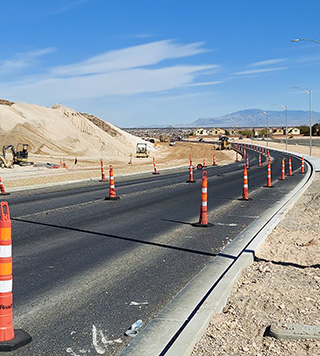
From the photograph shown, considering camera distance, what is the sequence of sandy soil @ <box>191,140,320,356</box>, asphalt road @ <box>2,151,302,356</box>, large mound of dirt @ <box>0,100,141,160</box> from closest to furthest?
sandy soil @ <box>191,140,320,356</box> → asphalt road @ <box>2,151,302,356</box> → large mound of dirt @ <box>0,100,141,160</box>

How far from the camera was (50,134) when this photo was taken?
216 feet

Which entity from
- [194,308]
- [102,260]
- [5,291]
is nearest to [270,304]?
[194,308]

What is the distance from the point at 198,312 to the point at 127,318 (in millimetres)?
799

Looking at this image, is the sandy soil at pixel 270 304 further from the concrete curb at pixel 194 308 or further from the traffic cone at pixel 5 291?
the traffic cone at pixel 5 291

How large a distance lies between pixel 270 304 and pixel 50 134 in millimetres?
62450

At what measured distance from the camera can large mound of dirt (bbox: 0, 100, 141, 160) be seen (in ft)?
196

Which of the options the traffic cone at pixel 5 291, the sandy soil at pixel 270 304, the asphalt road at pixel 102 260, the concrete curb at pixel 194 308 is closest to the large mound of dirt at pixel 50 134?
the asphalt road at pixel 102 260

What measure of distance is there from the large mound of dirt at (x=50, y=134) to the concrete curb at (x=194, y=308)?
52.4m

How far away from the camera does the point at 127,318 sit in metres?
5.48

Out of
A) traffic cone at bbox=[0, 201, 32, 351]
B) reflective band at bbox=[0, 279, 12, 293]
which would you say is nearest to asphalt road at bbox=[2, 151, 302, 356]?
traffic cone at bbox=[0, 201, 32, 351]

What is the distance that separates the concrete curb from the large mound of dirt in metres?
52.4

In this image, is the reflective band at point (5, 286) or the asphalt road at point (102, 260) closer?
the reflective band at point (5, 286)

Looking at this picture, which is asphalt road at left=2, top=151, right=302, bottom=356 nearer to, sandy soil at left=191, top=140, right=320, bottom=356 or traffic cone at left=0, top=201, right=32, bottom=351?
traffic cone at left=0, top=201, right=32, bottom=351

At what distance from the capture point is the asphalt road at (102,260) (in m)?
5.21
